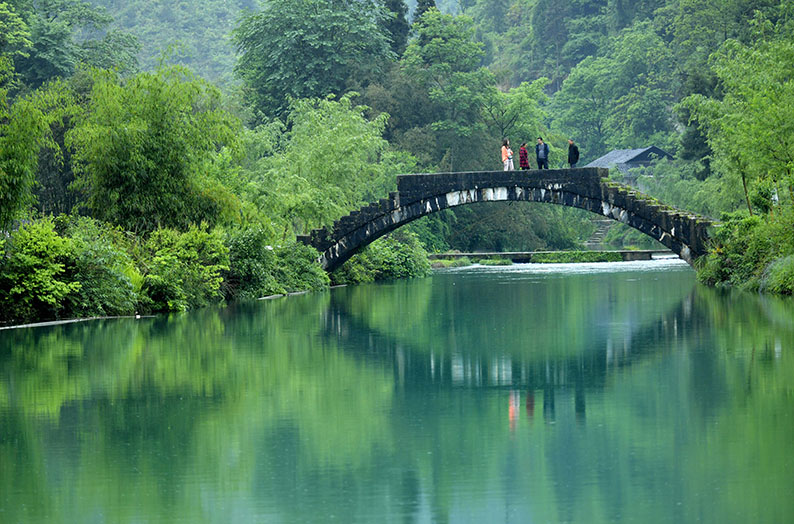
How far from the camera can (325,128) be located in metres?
52.6

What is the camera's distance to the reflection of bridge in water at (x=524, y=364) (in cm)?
1501

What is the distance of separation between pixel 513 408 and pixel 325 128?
4018 centimetres

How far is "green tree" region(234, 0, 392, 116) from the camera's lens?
74.1m

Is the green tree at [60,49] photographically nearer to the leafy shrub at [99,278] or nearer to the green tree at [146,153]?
the green tree at [146,153]

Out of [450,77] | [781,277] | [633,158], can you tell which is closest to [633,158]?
[633,158]

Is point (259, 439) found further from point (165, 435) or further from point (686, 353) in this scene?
point (686, 353)

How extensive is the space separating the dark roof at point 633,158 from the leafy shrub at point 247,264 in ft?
220

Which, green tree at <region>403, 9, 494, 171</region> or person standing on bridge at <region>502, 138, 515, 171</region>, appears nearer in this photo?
person standing on bridge at <region>502, 138, 515, 171</region>

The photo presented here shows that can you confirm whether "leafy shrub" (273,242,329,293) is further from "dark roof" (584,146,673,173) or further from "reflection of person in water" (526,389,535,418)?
"dark roof" (584,146,673,173)

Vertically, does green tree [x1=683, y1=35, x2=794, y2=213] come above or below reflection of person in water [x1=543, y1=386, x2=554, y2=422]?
above

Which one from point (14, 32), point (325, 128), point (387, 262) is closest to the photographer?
point (387, 262)

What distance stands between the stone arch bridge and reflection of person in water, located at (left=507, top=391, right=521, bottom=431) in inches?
957

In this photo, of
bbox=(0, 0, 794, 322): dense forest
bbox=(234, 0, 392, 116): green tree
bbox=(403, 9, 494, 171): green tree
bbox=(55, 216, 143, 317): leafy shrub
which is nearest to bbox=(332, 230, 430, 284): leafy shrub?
bbox=(0, 0, 794, 322): dense forest

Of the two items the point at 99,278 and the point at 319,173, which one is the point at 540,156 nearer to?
the point at 319,173
